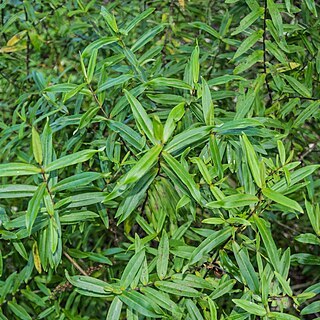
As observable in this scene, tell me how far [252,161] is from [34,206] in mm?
338

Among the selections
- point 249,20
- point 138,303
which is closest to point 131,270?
point 138,303

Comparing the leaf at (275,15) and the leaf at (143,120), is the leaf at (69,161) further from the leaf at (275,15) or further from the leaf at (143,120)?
the leaf at (275,15)

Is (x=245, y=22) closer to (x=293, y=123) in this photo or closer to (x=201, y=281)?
(x=293, y=123)

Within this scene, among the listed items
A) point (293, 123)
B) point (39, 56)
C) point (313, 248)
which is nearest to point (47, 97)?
point (293, 123)

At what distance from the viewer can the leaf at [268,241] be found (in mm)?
815

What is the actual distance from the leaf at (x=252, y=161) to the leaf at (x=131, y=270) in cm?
23

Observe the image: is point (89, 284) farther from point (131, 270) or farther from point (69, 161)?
point (69, 161)

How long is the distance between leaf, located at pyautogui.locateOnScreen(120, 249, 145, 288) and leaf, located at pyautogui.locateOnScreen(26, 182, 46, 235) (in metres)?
0.17

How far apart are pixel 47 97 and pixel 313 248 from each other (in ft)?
3.39

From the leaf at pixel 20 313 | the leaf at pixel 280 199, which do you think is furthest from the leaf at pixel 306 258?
the leaf at pixel 20 313

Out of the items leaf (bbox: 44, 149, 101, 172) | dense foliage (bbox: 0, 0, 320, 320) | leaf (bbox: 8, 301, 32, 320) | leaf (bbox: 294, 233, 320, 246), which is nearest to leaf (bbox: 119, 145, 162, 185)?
dense foliage (bbox: 0, 0, 320, 320)

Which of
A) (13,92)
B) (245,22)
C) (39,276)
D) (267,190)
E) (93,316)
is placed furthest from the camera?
(13,92)

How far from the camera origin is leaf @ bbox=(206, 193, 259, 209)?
0.79 meters

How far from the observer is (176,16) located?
171 centimetres
